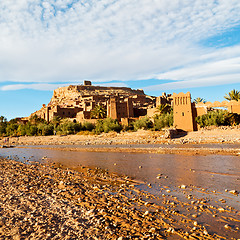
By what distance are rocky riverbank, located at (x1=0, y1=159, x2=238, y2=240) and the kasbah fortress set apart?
75.0 feet

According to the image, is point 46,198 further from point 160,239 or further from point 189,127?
point 189,127

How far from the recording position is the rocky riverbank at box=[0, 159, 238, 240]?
12.3 ft

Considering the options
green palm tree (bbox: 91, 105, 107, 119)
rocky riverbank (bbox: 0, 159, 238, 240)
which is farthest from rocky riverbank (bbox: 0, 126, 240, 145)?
rocky riverbank (bbox: 0, 159, 238, 240)

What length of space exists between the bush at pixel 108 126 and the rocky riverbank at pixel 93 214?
2791cm

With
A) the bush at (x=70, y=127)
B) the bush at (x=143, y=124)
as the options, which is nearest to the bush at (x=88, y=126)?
the bush at (x=70, y=127)

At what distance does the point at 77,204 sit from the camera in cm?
527

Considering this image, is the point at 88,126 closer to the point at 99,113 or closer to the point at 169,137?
the point at 99,113

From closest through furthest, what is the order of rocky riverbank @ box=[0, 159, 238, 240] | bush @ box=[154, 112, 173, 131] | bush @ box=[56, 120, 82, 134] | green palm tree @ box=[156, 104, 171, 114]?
rocky riverbank @ box=[0, 159, 238, 240], bush @ box=[154, 112, 173, 131], green palm tree @ box=[156, 104, 171, 114], bush @ box=[56, 120, 82, 134]

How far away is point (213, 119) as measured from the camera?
87.6ft

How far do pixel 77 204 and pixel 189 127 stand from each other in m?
24.8

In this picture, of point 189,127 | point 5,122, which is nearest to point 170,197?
point 189,127

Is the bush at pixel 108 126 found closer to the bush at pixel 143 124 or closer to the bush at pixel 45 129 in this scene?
the bush at pixel 143 124

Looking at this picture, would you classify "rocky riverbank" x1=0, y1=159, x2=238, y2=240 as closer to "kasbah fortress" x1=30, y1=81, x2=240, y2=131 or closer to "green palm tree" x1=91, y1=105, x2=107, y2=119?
"kasbah fortress" x1=30, y1=81, x2=240, y2=131

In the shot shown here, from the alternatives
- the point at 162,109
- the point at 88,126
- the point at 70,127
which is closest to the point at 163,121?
the point at 162,109
